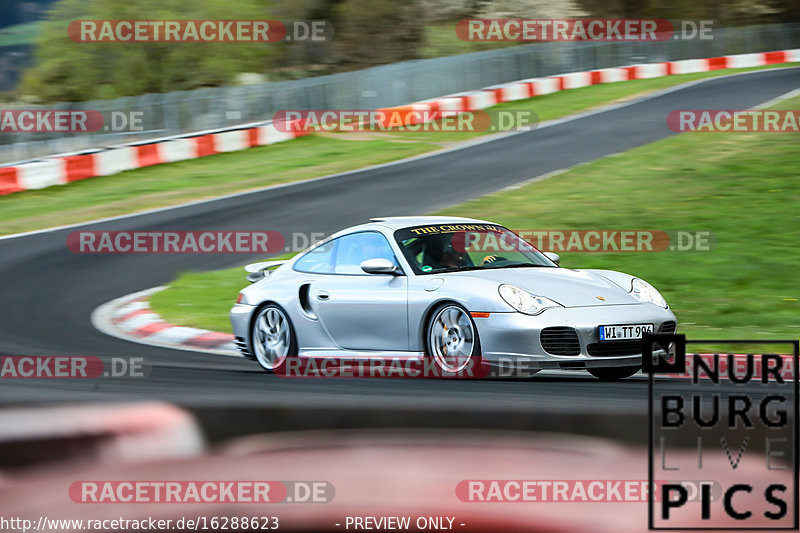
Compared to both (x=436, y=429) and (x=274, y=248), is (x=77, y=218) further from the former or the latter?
(x=436, y=429)

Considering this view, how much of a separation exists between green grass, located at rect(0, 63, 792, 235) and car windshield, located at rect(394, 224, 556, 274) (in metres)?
10.7

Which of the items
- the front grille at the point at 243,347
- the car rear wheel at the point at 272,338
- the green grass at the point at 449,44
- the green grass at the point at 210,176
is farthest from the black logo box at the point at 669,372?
the green grass at the point at 449,44

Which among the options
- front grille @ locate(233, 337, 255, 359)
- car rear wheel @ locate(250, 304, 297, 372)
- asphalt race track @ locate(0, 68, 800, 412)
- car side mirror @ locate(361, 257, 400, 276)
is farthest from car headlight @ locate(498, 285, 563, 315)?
front grille @ locate(233, 337, 255, 359)

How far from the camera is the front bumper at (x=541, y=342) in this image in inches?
288

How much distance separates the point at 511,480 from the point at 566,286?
120 inches

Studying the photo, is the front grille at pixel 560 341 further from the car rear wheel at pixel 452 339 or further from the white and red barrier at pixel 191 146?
the white and red barrier at pixel 191 146

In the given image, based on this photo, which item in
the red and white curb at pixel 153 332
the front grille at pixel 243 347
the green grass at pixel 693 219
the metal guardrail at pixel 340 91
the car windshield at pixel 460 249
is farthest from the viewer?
the metal guardrail at pixel 340 91

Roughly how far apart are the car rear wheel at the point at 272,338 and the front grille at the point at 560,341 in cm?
224

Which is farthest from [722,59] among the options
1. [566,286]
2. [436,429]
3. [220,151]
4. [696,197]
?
[436,429]

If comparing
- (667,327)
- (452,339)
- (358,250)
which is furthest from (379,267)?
(667,327)

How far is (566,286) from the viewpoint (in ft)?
25.5

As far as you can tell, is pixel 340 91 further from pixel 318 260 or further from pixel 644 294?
pixel 644 294

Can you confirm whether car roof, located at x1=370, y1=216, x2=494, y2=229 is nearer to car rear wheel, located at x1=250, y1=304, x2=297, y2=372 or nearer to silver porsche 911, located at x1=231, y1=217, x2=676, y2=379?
silver porsche 911, located at x1=231, y1=217, x2=676, y2=379

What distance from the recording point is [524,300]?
24.5ft
